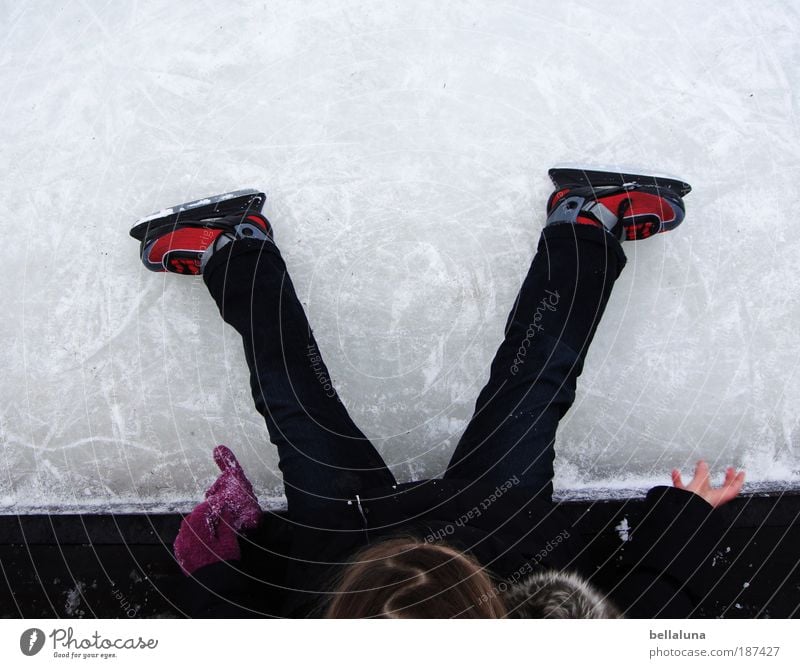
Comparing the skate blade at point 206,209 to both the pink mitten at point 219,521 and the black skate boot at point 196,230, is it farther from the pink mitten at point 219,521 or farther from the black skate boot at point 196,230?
the pink mitten at point 219,521

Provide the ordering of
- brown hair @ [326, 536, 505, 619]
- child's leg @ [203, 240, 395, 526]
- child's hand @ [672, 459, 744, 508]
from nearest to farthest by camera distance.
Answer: brown hair @ [326, 536, 505, 619], child's leg @ [203, 240, 395, 526], child's hand @ [672, 459, 744, 508]

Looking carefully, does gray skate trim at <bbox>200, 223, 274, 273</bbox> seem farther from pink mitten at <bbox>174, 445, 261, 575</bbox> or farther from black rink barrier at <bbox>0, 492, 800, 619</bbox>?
black rink barrier at <bbox>0, 492, 800, 619</bbox>

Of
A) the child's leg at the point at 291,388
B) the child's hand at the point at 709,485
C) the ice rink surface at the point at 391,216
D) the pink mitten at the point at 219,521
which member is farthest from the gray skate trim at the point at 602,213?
the pink mitten at the point at 219,521

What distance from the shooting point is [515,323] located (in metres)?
1.24

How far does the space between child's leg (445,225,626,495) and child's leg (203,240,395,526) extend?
20cm

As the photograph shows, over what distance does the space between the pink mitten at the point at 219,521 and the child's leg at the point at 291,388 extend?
0.16 metres

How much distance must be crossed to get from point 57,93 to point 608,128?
4.26 ft

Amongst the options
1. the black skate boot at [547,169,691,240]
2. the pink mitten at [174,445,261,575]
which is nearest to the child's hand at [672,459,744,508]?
the black skate boot at [547,169,691,240]

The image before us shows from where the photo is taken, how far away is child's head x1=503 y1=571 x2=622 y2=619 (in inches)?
36.7

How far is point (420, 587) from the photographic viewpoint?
2.96 ft

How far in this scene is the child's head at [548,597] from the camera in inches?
36.7

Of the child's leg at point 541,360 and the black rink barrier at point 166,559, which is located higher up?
the child's leg at point 541,360

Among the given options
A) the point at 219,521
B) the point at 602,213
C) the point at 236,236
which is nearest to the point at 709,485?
the point at 602,213
